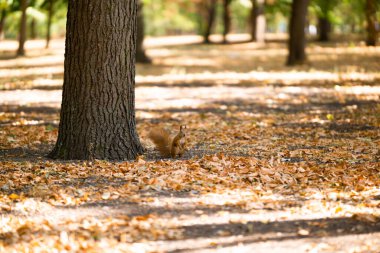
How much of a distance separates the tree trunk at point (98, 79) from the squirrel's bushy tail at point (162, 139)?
1.42 feet

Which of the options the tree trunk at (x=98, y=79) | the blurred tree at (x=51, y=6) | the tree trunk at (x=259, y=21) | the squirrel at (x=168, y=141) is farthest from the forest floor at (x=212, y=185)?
the tree trunk at (x=259, y=21)

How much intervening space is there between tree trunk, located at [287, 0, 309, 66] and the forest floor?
7.92m

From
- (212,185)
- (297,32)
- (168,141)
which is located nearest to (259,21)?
(297,32)

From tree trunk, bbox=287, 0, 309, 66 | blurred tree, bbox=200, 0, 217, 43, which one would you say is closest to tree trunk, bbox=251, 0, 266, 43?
blurred tree, bbox=200, 0, 217, 43

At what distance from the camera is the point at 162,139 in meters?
8.26

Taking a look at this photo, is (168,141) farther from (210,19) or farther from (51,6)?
(210,19)

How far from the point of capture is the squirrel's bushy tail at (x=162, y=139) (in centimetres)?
821

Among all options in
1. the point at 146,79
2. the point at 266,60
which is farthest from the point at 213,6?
the point at 146,79

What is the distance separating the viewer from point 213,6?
4591 cm

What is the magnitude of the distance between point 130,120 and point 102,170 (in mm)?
1118

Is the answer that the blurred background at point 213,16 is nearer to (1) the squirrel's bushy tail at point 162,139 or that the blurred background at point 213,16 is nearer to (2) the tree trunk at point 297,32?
(2) the tree trunk at point 297,32

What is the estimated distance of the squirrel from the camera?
821cm

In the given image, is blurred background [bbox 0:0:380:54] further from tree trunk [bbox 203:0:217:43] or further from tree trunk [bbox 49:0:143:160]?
tree trunk [bbox 49:0:143:160]

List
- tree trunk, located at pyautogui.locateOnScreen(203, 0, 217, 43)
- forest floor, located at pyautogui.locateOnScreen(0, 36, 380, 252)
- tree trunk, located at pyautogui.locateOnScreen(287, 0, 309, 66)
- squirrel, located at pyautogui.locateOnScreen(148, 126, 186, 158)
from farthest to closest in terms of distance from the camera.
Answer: tree trunk, located at pyautogui.locateOnScreen(203, 0, 217, 43) < tree trunk, located at pyautogui.locateOnScreen(287, 0, 309, 66) < squirrel, located at pyautogui.locateOnScreen(148, 126, 186, 158) < forest floor, located at pyautogui.locateOnScreen(0, 36, 380, 252)
